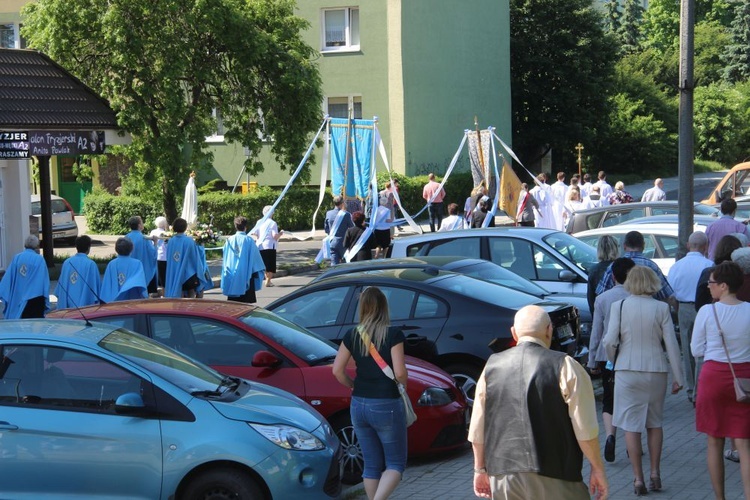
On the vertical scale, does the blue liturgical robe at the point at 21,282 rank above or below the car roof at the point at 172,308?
below

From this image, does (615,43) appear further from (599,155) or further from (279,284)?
(279,284)

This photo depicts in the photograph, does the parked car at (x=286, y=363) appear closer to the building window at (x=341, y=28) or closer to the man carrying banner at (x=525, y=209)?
the man carrying banner at (x=525, y=209)

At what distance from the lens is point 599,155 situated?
56.1 metres

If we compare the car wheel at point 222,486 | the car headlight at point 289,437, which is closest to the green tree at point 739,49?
the car headlight at point 289,437

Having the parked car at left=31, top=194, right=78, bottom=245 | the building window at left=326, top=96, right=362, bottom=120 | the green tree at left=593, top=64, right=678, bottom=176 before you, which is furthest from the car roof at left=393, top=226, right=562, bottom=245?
the green tree at left=593, top=64, right=678, bottom=176

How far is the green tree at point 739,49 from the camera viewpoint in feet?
232

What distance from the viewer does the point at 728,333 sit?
6.79 metres

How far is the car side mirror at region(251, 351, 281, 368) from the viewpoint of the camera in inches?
319

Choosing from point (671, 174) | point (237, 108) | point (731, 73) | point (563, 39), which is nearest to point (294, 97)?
point (237, 108)

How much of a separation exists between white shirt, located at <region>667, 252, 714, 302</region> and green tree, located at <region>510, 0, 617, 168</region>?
3895 centimetres

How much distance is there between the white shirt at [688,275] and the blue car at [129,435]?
4.41m

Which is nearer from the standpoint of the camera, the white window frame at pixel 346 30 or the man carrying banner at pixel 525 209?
the man carrying banner at pixel 525 209

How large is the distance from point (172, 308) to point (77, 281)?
470 cm

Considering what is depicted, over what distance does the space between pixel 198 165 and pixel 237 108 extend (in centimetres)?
224
